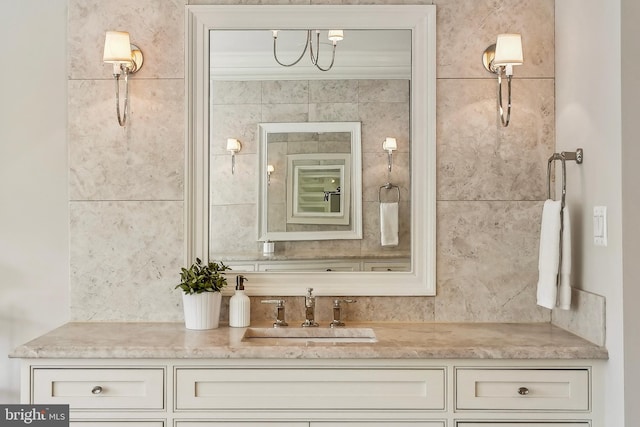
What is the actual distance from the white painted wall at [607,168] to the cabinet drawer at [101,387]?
1.50 metres

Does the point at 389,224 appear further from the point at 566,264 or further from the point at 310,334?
the point at 566,264

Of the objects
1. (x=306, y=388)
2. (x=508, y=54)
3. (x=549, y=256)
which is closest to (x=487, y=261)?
(x=549, y=256)

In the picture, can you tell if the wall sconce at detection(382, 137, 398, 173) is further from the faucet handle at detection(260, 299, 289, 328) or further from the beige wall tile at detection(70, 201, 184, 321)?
the beige wall tile at detection(70, 201, 184, 321)

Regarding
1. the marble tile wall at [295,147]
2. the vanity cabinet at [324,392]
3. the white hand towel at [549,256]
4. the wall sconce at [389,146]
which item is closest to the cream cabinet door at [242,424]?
the vanity cabinet at [324,392]

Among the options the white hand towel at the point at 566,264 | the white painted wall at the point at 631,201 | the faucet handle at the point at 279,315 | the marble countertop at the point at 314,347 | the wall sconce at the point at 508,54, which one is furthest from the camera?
the faucet handle at the point at 279,315

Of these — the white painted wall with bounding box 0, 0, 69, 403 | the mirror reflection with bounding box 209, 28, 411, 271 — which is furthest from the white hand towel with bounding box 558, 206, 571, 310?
the white painted wall with bounding box 0, 0, 69, 403

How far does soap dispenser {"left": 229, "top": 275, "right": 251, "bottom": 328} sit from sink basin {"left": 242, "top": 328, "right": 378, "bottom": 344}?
6 cm

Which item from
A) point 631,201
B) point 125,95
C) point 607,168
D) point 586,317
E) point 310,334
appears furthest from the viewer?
point 125,95

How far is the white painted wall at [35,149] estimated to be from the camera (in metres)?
2.68

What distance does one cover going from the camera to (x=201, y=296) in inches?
97.0

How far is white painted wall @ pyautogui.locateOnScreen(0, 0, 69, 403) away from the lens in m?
2.68

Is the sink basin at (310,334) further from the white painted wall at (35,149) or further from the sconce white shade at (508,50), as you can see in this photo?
the sconce white shade at (508,50)

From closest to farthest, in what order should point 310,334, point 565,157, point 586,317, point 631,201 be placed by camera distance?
point 631,201
point 586,317
point 565,157
point 310,334

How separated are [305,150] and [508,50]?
87 cm
